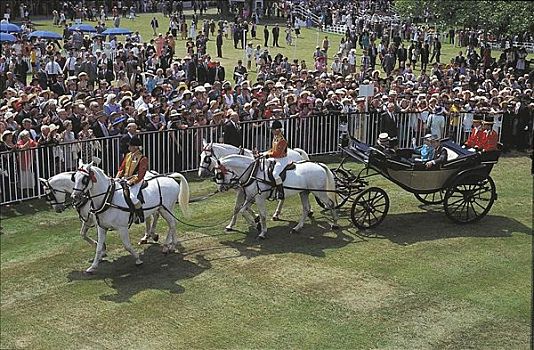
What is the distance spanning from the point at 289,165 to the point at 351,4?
156ft

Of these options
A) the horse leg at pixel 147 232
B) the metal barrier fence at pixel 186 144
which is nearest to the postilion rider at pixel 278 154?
the horse leg at pixel 147 232

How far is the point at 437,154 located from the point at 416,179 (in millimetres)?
721

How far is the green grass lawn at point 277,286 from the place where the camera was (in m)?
11.2

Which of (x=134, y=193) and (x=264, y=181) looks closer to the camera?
(x=134, y=193)

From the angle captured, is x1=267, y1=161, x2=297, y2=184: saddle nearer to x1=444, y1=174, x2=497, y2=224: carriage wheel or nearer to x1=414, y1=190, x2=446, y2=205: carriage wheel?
x1=414, y1=190, x2=446, y2=205: carriage wheel

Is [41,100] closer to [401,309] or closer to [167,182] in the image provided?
[167,182]

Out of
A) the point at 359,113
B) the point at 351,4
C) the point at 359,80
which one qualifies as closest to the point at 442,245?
the point at 359,113

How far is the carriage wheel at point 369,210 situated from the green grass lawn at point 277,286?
272 millimetres

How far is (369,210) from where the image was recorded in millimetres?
15695

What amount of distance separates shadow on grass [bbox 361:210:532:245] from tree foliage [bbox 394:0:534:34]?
1140 centimetres

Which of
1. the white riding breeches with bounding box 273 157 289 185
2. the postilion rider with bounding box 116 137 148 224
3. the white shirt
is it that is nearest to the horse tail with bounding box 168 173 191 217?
the postilion rider with bounding box 116 137 148 224

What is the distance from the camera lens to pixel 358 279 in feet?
43.7

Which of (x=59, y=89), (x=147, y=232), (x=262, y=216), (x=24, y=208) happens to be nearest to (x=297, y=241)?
(x=262, y=216)

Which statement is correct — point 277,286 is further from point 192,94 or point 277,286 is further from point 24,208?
point 192,94
